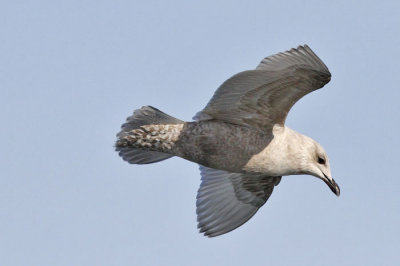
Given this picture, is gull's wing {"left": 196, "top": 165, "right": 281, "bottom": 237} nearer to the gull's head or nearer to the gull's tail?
the gull's tail

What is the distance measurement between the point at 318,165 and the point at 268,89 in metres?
1.26

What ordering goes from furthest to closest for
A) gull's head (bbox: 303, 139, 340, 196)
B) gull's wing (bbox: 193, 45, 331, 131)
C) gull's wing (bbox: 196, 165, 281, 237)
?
1. gull's wing (bbox: 196, 165, 281, 237)
2. gull's head (bbox: 303, 139, 340, 196)
3. gull's wing (bbox: 193, 45, 331, 131)

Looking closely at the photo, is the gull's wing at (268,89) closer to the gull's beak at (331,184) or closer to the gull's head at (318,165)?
the gull's head at (318,165)

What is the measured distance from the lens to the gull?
10789 mm

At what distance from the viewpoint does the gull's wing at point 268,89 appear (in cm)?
1072

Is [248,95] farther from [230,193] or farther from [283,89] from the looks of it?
[230,193]

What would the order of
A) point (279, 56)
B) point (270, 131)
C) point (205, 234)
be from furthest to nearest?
point (205, 234) < point (270, 131) < point (279, 56)

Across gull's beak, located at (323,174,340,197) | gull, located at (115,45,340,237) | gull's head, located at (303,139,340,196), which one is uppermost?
gull, located at (115,45,340,237)

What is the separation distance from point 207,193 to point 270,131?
1802 millimetres

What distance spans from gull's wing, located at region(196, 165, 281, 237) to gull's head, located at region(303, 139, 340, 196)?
111cm

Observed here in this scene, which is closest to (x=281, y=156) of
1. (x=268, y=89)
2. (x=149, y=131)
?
(x=268, y=89)

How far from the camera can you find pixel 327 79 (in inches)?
428

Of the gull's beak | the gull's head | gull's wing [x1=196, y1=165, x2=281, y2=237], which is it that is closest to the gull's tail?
gull's wing [x1=196, y1=165, x2=281, y2=237]

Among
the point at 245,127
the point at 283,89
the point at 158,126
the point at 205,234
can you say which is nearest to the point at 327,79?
the point at 283,89
